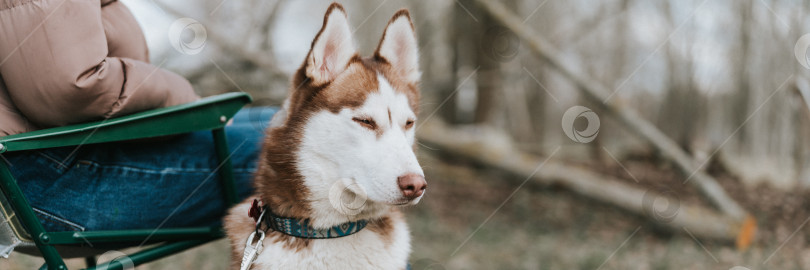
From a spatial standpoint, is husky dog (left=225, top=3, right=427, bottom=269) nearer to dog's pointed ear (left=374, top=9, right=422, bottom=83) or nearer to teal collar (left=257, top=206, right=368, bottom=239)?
teal collar (left=257, top=206, right=368, bottom=239)

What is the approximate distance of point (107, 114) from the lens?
2113 mm

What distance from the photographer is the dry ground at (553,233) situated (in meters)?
6.18

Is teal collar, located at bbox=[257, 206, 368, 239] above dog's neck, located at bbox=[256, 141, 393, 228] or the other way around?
the other way around

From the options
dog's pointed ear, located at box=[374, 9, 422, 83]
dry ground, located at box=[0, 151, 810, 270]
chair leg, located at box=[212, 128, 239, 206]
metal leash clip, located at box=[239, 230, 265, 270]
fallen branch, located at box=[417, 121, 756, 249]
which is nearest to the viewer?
metal leash clip, located at box=[239, 230, 265, 270]

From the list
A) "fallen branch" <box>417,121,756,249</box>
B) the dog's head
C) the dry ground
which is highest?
the dog's head

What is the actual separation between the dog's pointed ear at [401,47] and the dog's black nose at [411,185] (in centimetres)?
68

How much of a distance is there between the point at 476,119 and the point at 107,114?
29.3 feet

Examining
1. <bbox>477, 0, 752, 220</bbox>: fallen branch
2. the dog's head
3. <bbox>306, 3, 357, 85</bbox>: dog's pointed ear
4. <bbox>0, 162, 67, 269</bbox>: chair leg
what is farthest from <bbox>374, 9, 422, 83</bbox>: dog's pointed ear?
<bbox>477, 0, 752, 220</bbox>: fallen branch

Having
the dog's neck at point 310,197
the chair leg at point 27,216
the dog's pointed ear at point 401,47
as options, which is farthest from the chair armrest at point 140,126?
the dog's pointed ear at point 401,47

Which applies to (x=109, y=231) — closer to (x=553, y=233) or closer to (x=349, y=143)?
(x=349, y=143)

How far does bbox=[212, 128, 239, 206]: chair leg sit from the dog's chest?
555mm

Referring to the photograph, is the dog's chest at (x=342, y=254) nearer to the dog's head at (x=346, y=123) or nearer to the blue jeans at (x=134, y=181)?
the dog's head at (x=346, y=123)

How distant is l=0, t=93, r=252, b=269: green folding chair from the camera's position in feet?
6.28

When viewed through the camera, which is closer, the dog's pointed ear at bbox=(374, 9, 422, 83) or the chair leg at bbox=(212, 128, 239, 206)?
the dog's pointed ear at bbox=(374, 9, 422, 83)
